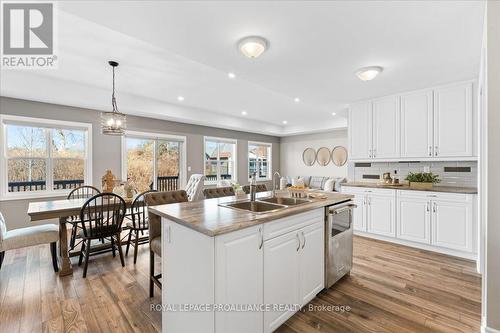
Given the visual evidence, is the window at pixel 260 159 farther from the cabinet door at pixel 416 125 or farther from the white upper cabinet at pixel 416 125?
the cabinet door at pixel 416 125

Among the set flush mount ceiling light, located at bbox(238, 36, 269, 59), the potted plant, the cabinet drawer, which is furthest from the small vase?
flush mount ceiling light, located at bbox(238, 36, 269, 59)

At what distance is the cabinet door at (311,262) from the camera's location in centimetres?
197

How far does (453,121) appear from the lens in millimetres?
3455

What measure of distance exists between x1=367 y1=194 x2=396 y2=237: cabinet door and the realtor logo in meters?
4.79

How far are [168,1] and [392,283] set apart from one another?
3.48m

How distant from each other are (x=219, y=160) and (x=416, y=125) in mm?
5327

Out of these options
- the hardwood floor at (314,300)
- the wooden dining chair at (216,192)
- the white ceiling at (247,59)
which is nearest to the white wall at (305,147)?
the white ceiling at (247,59)

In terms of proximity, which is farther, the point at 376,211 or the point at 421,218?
the point at 376,211

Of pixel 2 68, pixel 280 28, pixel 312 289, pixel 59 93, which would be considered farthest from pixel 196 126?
pixel 312 289

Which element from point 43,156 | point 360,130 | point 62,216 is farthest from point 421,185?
point 43,156

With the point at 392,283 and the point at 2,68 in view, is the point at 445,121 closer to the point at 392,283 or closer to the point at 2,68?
the point at 392,283

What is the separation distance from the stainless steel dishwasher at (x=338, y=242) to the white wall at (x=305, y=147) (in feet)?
18.2

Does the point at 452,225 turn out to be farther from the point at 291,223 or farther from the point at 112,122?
the point at 112,122

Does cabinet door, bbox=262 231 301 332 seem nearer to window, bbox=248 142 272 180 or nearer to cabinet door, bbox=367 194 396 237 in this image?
cabinet door, bbox=367 194 396 237
